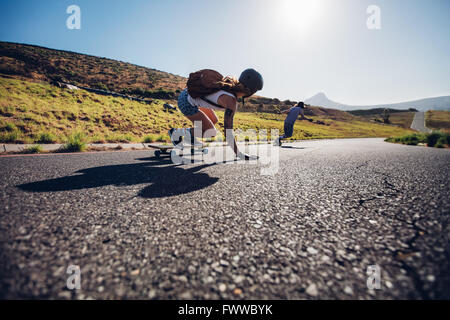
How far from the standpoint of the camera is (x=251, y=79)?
3.76 meters

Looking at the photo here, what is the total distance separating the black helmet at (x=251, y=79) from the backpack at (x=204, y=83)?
0.46 m

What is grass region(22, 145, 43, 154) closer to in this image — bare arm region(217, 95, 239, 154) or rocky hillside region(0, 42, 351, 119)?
bare arm region(217, 95, 239, 154)

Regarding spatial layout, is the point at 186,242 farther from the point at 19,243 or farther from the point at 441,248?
the point at 441,248

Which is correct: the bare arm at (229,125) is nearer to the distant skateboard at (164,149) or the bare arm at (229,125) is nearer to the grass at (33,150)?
the distant skateboard at (164,149)

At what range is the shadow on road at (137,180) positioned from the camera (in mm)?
2162

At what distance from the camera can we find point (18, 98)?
29.1 ft

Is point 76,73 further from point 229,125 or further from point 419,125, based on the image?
point 419,125

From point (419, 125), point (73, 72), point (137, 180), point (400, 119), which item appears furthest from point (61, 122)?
point (400, 119)

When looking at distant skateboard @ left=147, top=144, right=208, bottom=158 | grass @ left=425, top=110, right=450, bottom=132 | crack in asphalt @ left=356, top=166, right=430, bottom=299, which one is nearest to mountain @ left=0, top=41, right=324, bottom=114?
distant skateboard @ left=147, top=144, right=208, bottom=158

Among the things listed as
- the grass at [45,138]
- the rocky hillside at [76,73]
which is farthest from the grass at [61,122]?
the rocky hillside at [76,73]

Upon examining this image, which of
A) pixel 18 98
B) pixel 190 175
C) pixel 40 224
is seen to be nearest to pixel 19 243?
pixel 40 224

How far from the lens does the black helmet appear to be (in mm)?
3760

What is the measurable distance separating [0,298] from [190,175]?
2277 mm
